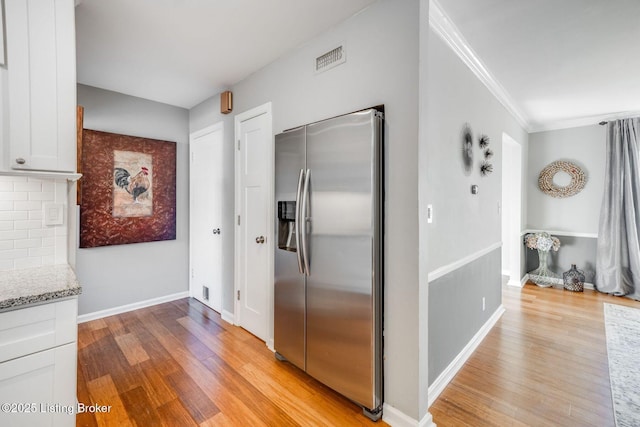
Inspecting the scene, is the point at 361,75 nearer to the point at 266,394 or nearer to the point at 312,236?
the point at 312,236

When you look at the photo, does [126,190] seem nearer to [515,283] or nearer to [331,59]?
[331,59]

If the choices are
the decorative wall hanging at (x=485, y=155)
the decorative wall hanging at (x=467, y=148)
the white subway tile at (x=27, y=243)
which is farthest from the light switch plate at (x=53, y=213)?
the decorative wall hanging at (x=485, y=155)

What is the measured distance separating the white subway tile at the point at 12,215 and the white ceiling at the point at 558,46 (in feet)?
9.47

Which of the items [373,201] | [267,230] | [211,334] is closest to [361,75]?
[373,201]

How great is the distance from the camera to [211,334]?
277 centimetres

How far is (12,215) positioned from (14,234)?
0.12 m

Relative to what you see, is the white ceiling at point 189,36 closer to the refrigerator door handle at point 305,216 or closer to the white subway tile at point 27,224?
the refrigerator door handle at point 305,216

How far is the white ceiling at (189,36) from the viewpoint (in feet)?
5.82

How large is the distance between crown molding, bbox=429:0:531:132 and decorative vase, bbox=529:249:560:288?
254 cm

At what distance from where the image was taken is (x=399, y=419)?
1630mm

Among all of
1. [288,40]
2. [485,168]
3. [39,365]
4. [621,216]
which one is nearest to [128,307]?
[39,365]

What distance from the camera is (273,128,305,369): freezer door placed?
6.76ft

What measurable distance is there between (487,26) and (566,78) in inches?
60.2

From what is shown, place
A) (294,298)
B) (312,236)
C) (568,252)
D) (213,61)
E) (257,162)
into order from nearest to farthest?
(312,236), (294,298), (213,61), (257,162), (568,252)
